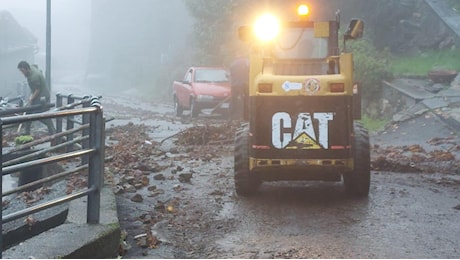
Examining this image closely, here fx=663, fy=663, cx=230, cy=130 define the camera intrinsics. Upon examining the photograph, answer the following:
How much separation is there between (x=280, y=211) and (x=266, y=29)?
2.93m

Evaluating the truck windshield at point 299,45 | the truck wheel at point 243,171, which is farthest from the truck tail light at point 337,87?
the truck wheel at point 243,171

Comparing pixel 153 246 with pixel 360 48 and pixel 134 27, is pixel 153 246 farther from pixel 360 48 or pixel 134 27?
pixel 134 27

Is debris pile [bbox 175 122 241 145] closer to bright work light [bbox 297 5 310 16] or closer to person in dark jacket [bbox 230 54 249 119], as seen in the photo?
person in dark jacket [bbox 230 54 249 119]

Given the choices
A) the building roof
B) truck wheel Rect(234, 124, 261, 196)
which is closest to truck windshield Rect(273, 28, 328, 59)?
truck wheel Rect(234, 124, 261, 196)

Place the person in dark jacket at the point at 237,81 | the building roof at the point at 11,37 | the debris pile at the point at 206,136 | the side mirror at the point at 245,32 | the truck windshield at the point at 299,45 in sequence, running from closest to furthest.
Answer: the truck windshield at the point at 299,45 < the side mirror at the point at 245,32 < the debris pile at the point at 206,136 < the person in dark jacket at the point at 237,81 < the building roof at the point at 11,37

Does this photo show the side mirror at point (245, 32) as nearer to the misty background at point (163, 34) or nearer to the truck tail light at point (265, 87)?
the misty background at point (163, 34)

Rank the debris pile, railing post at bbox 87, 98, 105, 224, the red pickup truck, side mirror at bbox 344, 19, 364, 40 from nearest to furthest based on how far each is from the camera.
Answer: railing post at bbox 87, 98, 105, 224, side mirror at bbox 344, 19, 364, 40, the debris pile, the red pickup truck

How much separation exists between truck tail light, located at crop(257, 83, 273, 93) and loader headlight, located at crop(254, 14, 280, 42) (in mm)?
1415

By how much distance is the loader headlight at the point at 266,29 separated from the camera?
9599 mm

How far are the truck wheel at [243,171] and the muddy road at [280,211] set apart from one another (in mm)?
180

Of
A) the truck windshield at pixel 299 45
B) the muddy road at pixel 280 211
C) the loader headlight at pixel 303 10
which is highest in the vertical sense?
the loader headlight at pixel 303 10

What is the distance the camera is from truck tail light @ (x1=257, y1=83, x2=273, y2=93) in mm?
8344

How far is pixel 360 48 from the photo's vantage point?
22.9 metres

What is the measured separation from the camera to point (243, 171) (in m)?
8.77
